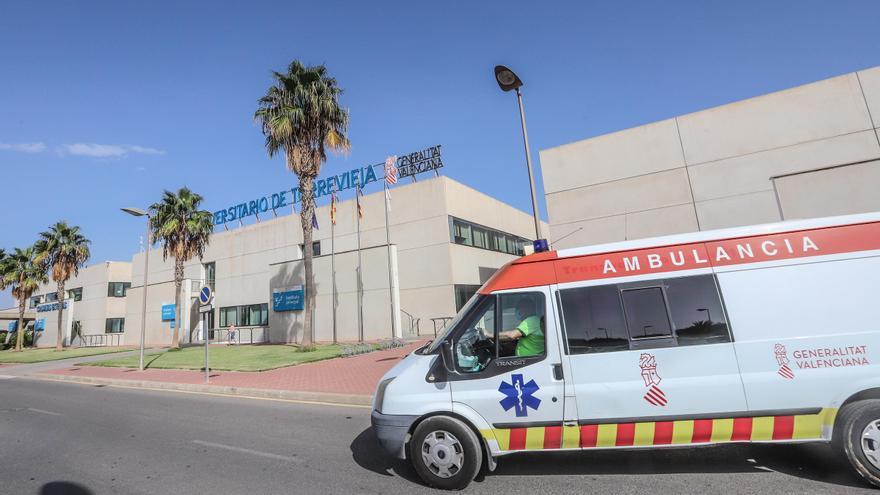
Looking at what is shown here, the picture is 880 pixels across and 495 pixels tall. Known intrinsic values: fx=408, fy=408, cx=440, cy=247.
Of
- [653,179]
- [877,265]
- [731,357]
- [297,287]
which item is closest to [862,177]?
[653,179]

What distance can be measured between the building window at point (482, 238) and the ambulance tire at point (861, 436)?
72.1 feet

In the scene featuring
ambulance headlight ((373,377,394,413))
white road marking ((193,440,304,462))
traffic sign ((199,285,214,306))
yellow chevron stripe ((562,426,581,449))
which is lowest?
white road marking ((193,440,304,462))

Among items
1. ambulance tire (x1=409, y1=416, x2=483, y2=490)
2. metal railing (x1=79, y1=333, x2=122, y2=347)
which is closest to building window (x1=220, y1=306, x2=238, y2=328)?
metal railing (x1=79, y1=333, x2=122, y2=347)

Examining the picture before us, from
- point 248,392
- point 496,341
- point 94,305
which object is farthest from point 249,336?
point 496,341

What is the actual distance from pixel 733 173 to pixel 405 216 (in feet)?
60.9

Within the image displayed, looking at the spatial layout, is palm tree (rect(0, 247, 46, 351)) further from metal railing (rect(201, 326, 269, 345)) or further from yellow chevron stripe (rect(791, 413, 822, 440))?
yellow chevron stripe (rect(791, 413, 822, 440))

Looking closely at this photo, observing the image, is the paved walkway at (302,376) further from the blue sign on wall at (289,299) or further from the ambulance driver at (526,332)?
the blue sign on wall at (289,299)

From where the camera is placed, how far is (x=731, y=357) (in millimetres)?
3832

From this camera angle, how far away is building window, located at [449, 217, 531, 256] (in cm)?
2753

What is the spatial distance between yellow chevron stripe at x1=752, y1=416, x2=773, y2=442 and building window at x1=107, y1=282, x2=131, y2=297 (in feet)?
202

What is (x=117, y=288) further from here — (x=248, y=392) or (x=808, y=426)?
(x=808, y=426)

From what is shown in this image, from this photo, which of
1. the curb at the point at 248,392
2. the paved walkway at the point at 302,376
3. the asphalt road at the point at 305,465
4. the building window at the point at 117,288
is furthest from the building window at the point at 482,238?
the building window at the point at 117,288

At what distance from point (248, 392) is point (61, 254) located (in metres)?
39.9

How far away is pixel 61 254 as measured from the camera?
37.3 m
